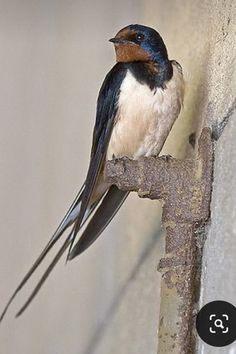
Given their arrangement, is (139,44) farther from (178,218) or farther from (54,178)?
(54,178)

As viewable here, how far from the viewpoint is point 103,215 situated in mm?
1227

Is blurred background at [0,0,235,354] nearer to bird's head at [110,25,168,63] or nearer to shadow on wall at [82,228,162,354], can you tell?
shadow on wall at [82,228,162,354]

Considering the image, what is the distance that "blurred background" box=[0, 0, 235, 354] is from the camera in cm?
158

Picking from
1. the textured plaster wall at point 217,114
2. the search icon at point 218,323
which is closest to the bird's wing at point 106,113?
the textured plaster wall at point 217,114

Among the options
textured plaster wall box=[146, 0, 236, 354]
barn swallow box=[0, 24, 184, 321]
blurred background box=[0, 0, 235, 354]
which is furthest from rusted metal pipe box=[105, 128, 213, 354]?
blurred background box=[0, 0, 235, 354]

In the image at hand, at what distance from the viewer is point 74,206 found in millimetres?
1242

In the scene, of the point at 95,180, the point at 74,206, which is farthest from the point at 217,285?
the point at 74,206

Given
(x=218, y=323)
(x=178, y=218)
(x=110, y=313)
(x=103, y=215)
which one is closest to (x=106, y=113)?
(x=103, y=215)

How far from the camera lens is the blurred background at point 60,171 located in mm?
1584

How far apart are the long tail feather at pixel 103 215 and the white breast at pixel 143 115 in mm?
63

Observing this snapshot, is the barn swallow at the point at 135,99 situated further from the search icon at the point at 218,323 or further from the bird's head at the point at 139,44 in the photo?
A: the search icon at the point at 218,323

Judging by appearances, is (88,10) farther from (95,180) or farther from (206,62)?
(95,180)

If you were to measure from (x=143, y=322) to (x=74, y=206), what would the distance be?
320mm

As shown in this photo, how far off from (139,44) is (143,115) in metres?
0.10
